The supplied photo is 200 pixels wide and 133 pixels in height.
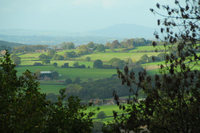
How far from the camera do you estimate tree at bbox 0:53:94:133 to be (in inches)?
217

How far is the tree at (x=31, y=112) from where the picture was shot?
551 cm

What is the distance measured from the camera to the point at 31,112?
5891 millimetres

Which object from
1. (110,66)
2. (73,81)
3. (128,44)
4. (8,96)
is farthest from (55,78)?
(8,96)

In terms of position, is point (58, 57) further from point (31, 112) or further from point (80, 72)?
point (31, 112)

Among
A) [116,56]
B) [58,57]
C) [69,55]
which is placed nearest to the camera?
[58,57]

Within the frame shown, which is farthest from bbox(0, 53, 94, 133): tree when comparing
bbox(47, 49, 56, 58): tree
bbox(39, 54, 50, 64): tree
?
bbox(47, 49, 56, 58): tree

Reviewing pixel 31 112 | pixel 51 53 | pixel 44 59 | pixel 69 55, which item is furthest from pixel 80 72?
pixel 31 112

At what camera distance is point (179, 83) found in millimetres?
5375

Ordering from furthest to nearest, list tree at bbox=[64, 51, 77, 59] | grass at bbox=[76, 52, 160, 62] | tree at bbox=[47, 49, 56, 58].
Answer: tree at bbox=[47, 49, 56, 58] < tree at bbox=[64, 51, 77, 59] < grass at bbox=[76, 52, 160, 62]

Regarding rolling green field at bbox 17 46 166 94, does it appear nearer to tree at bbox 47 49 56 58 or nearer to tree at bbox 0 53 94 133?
tree at bbox 47 49 56 58

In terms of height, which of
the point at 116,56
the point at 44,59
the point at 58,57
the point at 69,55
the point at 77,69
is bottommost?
the point at 77,69

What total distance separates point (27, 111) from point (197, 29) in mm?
4266

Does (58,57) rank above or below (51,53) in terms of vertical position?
below

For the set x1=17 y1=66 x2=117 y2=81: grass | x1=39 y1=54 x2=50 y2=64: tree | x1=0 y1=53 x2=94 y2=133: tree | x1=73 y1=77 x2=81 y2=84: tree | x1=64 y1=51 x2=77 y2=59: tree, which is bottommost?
x1=73 y1=77 x2=81 y2=84: tree
